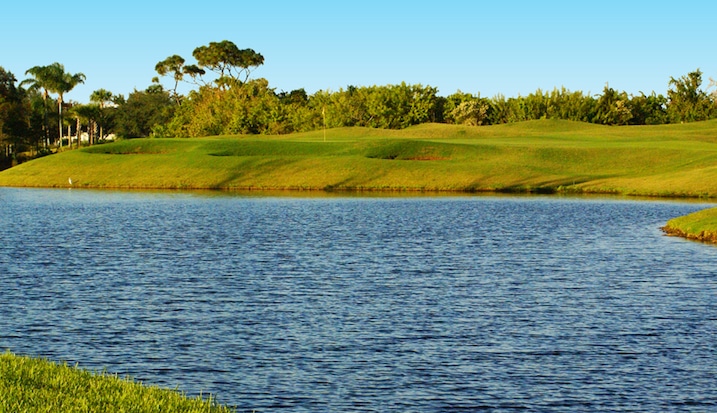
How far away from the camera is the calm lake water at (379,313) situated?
69.4ft

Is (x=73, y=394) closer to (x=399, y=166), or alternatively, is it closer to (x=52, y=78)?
(x=399, y=166)

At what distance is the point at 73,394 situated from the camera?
55.2 feet

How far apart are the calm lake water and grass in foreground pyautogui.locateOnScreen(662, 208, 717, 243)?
157 cm

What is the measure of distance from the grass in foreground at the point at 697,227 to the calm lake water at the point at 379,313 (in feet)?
5.14

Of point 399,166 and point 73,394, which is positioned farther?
point 399,166

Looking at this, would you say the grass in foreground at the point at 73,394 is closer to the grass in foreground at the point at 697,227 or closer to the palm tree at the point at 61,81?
the grass in foreground at the point at 697,227

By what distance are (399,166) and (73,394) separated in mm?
90819

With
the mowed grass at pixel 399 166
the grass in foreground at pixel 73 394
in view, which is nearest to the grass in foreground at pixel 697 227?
the mowed grass at pixel 399 166

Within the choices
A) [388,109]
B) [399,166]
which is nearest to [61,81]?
[388,109]

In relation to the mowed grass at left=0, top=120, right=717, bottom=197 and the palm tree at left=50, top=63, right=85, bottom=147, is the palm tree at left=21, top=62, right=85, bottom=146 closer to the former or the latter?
the palm tree at left=50, top=63, right=85, bottom=147

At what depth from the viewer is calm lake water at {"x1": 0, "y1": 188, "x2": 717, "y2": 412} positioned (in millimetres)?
21141

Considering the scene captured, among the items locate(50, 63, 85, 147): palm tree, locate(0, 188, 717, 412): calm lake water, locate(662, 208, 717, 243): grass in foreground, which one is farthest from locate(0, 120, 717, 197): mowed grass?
locate(50, 63, 85, 147): palm tree

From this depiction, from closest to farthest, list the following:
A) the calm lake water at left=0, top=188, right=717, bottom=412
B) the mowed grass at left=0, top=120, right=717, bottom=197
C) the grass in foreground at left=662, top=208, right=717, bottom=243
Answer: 1. the calm lake water at left=0, top=188, right=717, bottom=412
2. the grass in foreground at left=662, top=208, right=717, bottom=243
3. the mowed grass at left=0, top=120, right=717, bottom=197

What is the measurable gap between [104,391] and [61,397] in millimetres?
957
